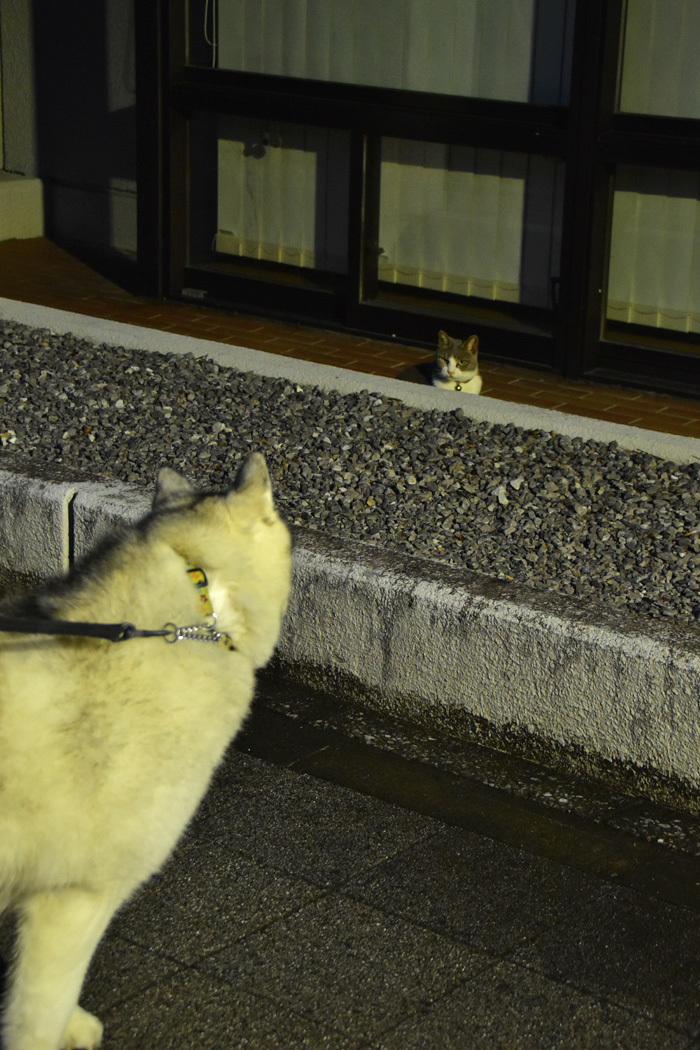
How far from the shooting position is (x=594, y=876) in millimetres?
4129

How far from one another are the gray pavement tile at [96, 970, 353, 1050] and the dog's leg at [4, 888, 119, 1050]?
11.2 inches

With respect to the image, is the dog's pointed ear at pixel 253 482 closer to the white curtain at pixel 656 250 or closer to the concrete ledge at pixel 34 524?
the concrete ledge at pixel 34 524

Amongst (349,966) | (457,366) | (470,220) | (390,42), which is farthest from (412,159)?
(349,966)

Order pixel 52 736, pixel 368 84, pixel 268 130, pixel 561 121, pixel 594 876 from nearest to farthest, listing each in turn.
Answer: pixel 52 736
pixel 594 876
pixel 561 121
pixel 368 84
pixel 268 130

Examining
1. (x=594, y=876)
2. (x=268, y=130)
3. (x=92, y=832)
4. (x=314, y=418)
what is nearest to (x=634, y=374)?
(x=314, y=418)

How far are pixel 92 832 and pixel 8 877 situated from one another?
23 cm

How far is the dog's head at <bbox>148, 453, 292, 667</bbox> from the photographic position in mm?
3252

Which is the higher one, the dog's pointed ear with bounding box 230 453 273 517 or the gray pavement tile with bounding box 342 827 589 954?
the dog's pointed ear with bounding box 230 453 273 517

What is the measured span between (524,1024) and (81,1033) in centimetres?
118

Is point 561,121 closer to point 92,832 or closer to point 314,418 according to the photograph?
point 314,418

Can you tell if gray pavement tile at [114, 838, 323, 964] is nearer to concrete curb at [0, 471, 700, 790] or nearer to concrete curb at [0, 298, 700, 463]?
concrete curb at [0, 471, 700, 790]

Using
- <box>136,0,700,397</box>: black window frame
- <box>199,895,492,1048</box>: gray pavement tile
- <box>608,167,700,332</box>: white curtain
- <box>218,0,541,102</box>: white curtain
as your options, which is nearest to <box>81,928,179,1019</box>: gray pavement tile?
<box>199,895,492,1048</box>: gray pavement tile

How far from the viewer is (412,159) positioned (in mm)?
9375

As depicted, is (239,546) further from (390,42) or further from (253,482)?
(390,42)
